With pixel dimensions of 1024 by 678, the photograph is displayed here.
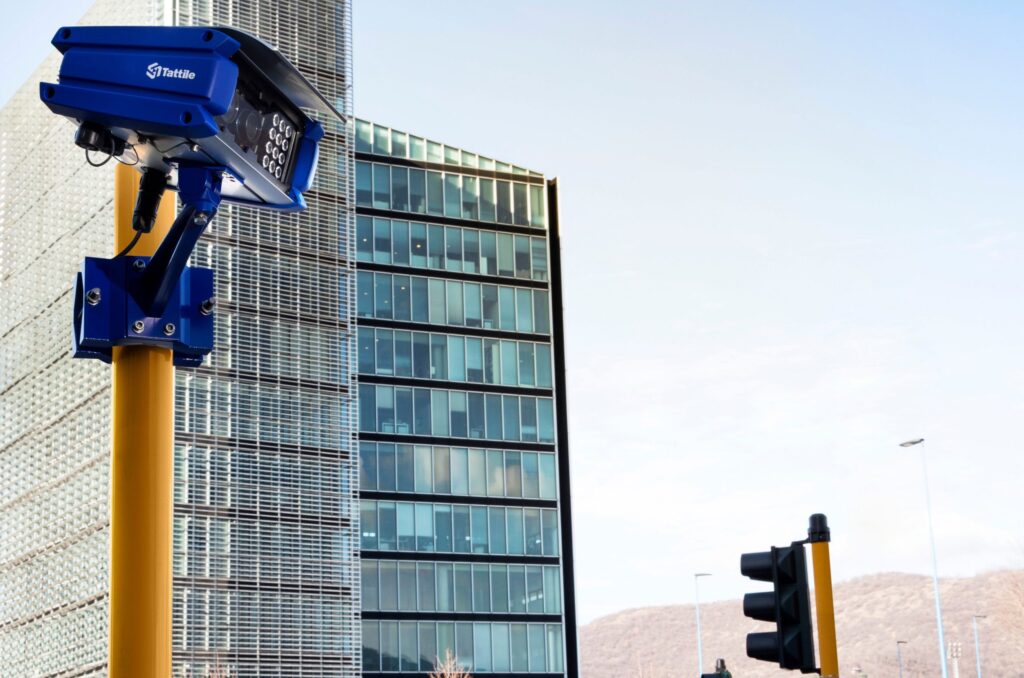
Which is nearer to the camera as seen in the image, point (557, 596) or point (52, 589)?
point (52, 589)

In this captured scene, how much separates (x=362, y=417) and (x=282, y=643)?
840 inches

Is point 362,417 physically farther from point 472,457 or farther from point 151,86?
point 151,86

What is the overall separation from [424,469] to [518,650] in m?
10.4

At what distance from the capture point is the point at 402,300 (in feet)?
265

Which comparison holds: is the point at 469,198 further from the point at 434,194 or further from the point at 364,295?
the point at 364,295

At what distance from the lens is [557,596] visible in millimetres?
80750

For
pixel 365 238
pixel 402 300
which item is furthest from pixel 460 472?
pixel 365 238

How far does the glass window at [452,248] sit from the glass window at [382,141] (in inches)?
205

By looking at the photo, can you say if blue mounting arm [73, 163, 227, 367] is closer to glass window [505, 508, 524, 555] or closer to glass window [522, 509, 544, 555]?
glass window [505, 508, 524, 555]

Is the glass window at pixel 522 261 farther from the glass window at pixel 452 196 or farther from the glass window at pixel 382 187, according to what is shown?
the glass window at pixel 382 187

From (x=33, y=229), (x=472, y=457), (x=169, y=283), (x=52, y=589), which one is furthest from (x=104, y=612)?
(x=169, y=283)

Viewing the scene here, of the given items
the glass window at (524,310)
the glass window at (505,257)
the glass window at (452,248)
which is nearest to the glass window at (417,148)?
the glass window at (452,248)

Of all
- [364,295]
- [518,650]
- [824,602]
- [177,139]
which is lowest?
[824,602]

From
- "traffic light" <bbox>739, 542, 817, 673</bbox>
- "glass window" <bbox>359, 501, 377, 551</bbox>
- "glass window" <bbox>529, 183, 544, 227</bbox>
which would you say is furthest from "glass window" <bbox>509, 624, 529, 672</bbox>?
"traffic light" <bbox>739, 542, 817, 673</bbox>
